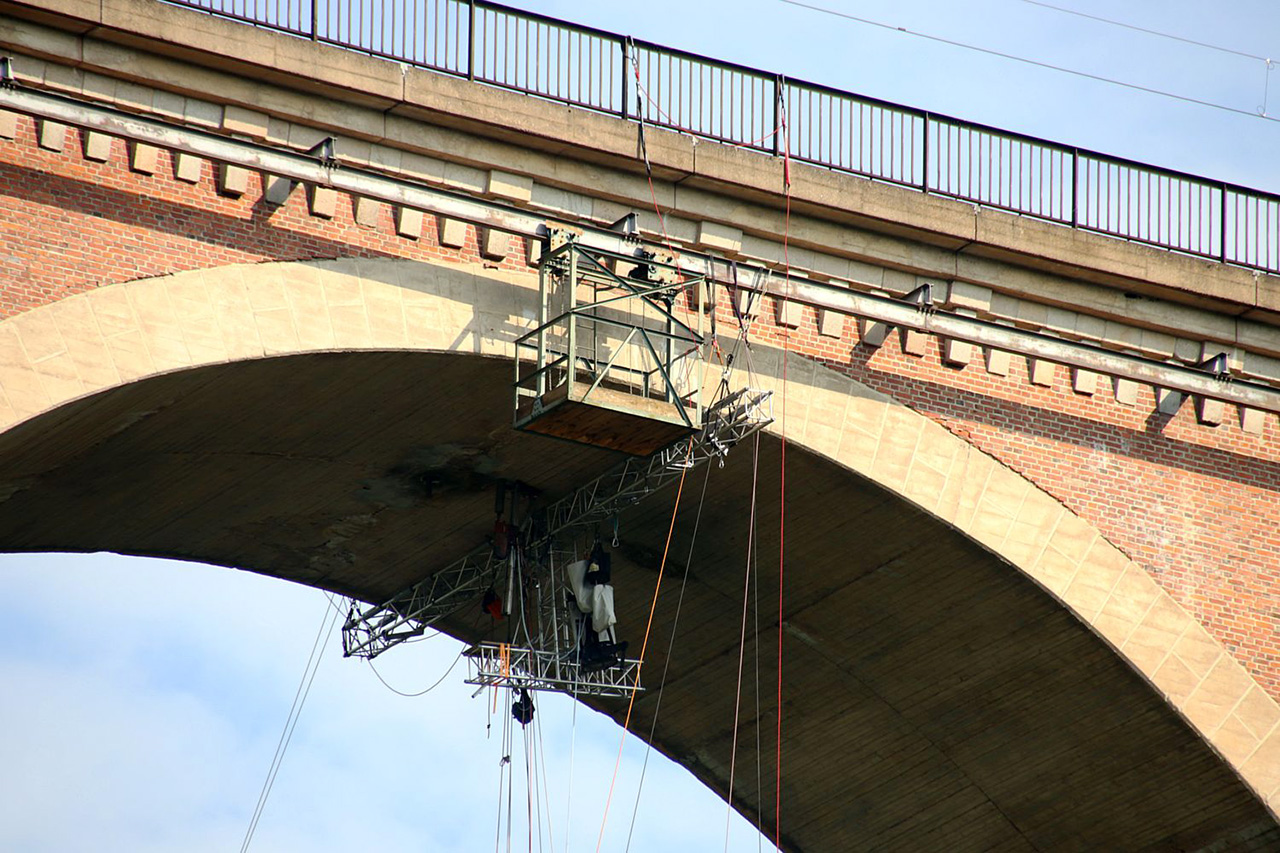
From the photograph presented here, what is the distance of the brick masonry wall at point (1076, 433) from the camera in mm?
19469

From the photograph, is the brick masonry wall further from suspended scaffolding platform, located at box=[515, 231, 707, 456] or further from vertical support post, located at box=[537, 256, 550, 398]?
suspended scaffolding platform, located at box=[515, 231, 707, 456]

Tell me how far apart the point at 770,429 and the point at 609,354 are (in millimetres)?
1752

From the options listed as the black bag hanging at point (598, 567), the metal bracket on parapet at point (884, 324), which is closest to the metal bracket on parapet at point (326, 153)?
the metal bracket on parapet at point (884, 324)

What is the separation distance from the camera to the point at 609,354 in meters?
20.9

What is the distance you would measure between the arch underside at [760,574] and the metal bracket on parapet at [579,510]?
0.86 ft

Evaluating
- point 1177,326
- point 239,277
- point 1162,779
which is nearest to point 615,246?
point 239,277

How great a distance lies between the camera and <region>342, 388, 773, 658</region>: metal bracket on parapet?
2089 cm

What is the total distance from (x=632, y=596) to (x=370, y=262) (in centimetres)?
745

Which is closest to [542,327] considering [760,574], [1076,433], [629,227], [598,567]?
[629,227]

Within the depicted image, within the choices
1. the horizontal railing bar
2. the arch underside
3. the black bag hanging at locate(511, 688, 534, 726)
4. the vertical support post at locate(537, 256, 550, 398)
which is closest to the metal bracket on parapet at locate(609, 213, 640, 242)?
the horizontal railing bar

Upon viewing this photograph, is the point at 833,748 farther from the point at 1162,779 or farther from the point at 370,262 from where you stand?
the point at 370,262

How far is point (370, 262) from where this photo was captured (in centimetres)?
1988

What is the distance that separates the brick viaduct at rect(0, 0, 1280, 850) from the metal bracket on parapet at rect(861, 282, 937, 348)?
0.34 feet

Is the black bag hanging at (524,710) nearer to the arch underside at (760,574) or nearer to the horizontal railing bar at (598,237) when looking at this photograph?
the arch underside at (760,574)
